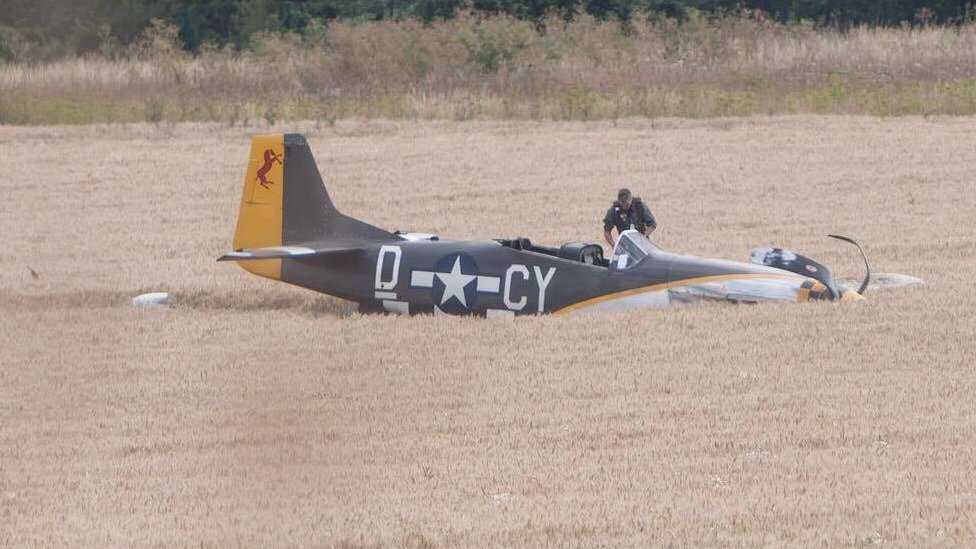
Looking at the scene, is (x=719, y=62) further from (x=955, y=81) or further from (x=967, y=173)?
(x=967, y=173)

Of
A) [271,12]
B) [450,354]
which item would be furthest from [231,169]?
[271,12]

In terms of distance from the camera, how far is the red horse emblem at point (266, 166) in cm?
1777

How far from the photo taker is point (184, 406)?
12344 mm

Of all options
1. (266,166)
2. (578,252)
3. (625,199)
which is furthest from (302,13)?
(578,252)

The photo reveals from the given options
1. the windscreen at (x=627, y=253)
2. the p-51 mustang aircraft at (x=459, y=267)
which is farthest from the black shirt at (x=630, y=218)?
the windscreen at (x=627, y=253)

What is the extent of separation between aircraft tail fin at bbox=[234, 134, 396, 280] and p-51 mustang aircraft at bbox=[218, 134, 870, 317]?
0.4 inches

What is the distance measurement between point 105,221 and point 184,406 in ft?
40.5

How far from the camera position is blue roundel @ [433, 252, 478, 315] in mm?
15781

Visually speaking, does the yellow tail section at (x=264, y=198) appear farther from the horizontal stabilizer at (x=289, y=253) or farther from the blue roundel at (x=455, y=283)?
the blue roundel at (x=455, y=283)

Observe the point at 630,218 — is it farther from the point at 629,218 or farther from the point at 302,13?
the point at 302,13

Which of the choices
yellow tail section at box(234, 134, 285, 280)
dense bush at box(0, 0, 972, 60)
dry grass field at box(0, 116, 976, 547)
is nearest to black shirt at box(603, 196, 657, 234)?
dry grass field at box(0, 116, 976, 547)

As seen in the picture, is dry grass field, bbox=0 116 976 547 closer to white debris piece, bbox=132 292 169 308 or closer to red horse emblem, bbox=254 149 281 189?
white debris piece, bbox=132 292 169 308

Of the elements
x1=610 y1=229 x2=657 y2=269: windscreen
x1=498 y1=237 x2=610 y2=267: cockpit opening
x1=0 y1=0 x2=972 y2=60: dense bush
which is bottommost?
x1=0 y1=0 x2=972 y2=60: dense bush

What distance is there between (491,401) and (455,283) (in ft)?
12.8
